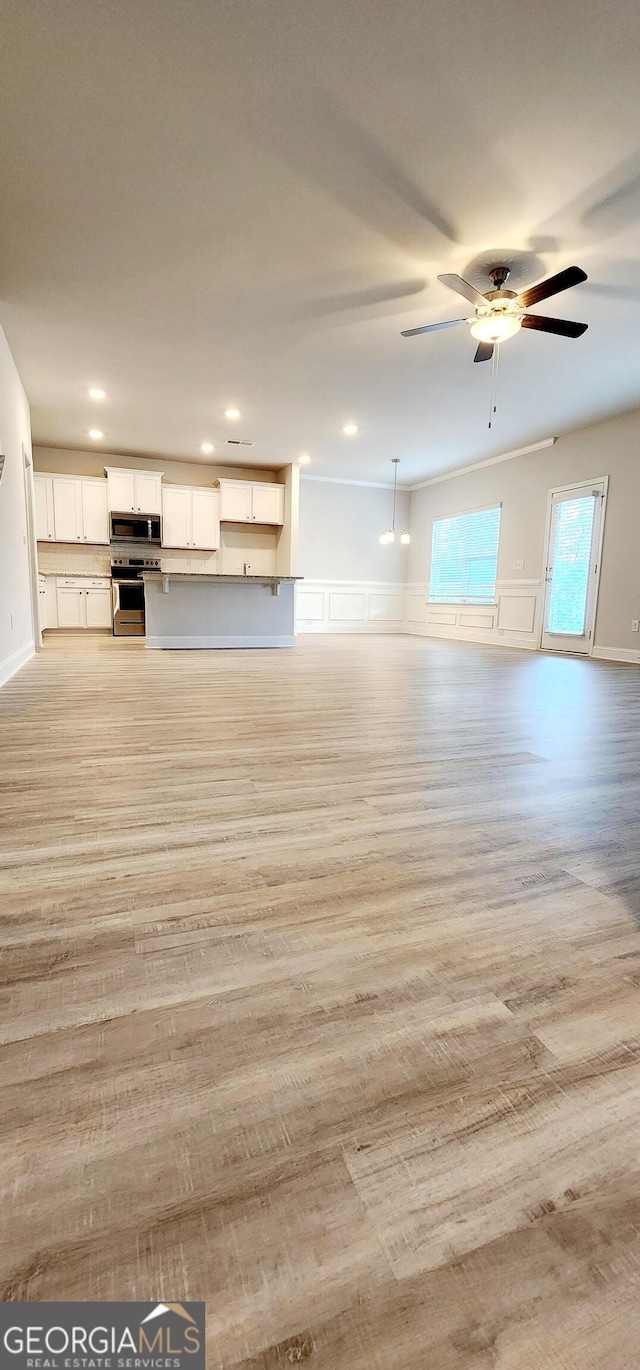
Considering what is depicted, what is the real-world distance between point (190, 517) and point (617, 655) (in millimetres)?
6156

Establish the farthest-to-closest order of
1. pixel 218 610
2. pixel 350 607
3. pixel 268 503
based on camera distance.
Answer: pixel 350 607 < pixel 268 503 < pixel 218 610

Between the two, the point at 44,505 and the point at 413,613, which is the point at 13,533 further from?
the point at 413,613

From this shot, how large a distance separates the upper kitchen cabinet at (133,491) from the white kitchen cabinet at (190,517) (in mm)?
149

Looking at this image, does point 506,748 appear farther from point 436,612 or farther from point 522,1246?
point 436,612

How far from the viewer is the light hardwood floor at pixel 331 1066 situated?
57 centimetres

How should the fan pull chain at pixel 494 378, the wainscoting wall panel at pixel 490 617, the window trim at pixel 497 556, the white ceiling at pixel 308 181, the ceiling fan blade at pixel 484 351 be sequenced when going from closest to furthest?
the white ceiling at pixel 308 181
the ceiling fan blade at pixel 484 351
the fan pull chain at pixel 494 378
the wainscoting wall panel at pixel 490 617
the window trim at pixel 497 556

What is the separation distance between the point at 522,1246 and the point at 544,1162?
0.11 meters

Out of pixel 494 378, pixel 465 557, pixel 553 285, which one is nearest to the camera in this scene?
pixel 553 285

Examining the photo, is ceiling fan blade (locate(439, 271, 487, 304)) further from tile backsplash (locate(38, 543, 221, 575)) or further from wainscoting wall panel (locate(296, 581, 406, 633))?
wainscoting wall panel (locate(296, 581, 406, 633))

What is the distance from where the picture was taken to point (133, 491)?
8.17m

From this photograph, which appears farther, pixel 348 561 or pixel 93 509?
pixel 348 561

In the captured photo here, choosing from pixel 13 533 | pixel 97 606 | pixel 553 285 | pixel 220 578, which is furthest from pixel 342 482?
pixel 553 285

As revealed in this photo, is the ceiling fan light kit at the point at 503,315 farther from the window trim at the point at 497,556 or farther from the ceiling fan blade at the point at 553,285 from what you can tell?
the window trim at the point at 497,556

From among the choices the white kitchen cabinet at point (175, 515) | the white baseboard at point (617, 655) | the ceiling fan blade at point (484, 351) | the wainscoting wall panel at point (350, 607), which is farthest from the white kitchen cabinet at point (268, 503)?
the ceiling fan blade at point (484, 351)
